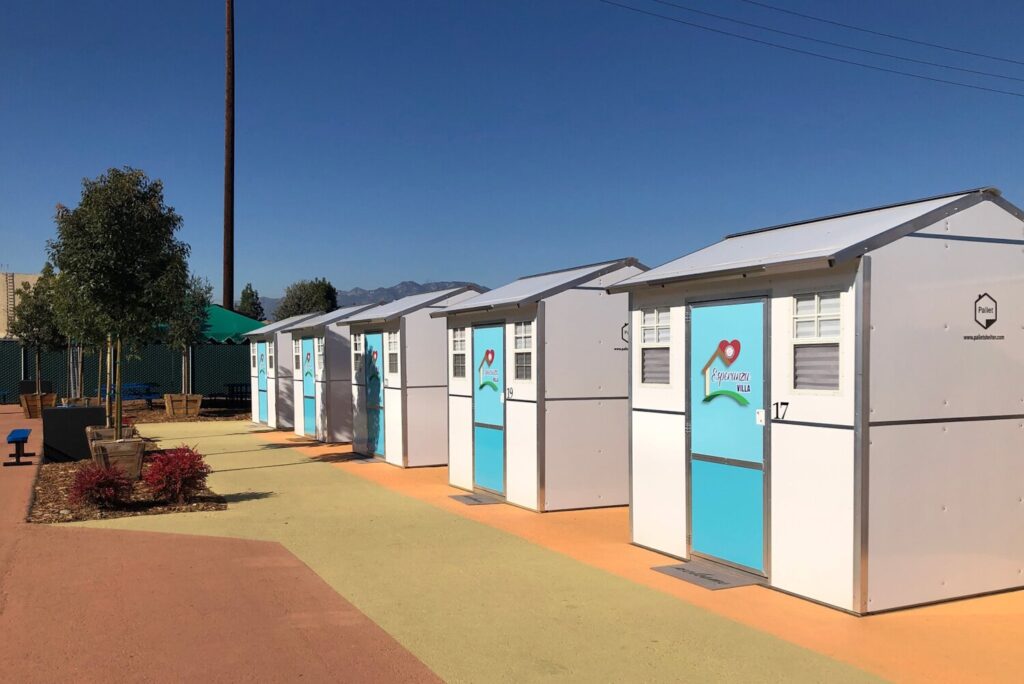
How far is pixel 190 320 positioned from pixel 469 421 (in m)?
18.6

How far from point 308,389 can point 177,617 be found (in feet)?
48.1

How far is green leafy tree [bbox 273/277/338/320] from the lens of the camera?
68.3m

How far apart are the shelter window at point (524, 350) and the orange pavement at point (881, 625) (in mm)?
2534

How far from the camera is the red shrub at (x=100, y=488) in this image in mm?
10656

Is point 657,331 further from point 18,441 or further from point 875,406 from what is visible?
point 18,441

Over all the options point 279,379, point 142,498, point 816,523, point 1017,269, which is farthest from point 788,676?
point 279,379

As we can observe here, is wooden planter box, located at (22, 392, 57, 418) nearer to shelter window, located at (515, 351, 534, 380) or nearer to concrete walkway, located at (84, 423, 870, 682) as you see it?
concrete walkway, located at (84, 423, 870, 682)

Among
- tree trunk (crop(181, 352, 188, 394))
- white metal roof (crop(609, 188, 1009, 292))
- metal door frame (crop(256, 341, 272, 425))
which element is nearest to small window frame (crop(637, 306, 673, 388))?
white metal roof (crop(609, 188, 1009, 292))

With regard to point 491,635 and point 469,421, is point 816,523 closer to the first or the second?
point 491,635

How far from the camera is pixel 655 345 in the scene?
8.45 m

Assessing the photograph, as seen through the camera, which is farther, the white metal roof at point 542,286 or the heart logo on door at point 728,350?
the white metal roof at point 542,286

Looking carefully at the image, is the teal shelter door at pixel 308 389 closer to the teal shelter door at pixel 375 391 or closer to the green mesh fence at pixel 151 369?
the teal shelter door at pixel 375 391

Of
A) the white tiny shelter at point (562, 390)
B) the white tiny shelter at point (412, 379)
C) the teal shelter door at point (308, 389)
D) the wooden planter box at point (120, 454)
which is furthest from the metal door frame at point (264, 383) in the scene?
the white tiny shelter at point (562, 390)

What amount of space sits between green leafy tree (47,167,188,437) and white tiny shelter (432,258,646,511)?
228 inches
